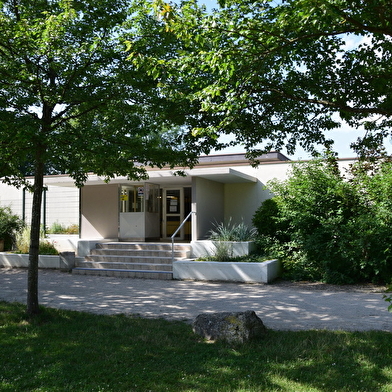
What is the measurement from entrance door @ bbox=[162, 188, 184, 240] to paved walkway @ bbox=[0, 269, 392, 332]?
18.7 ft

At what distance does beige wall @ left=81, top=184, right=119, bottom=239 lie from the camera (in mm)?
16203

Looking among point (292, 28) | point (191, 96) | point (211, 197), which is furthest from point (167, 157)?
point (211, 197)

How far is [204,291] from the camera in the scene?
32.6 feet

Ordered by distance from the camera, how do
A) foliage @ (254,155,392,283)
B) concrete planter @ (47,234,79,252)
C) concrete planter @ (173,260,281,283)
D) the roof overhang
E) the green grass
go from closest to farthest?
the green grass → foliage @ (254,155,392,283) → concrete planter @ (173,260,281,283) → the roof overhang → concrete planter @ (47,234,79,252)

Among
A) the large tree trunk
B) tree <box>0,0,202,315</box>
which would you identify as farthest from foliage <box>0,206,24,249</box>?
the large tree trunk

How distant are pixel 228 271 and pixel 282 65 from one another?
5998mm

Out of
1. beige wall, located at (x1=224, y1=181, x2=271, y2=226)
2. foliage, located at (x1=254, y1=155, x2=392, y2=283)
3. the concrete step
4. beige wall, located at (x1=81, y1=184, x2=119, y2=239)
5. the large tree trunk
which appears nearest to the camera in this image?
the large tree trunk

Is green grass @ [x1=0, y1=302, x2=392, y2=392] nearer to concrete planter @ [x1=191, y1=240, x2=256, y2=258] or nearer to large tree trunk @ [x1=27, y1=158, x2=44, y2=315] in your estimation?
large tree trunk @ [x1=27, y1=158, x2=44, y2=315]

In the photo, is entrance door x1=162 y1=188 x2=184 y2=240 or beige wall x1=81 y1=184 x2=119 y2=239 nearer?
beige wall x1=81 y1=184 x2=119 y2=239

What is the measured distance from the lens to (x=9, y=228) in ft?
53.8

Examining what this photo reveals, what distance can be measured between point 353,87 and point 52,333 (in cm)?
605

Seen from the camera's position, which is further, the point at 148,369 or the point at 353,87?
the point at 353,87

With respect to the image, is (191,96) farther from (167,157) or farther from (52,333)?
(52,333)

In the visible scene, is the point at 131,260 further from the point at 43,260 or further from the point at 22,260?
the point at 22,260
